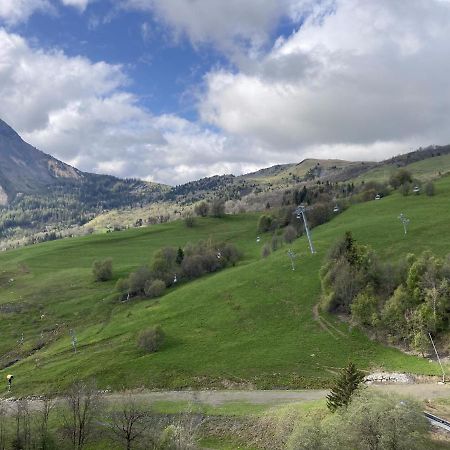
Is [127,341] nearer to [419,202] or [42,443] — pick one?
[42,443]

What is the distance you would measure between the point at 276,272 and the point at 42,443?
217 ft

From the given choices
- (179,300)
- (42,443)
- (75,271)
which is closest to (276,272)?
(179,300)

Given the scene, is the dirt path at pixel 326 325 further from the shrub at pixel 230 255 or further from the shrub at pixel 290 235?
the shrub at pixel 290 235

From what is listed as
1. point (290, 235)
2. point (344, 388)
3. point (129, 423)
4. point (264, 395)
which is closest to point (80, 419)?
point (129, 423)

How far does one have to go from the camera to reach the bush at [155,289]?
128 meters

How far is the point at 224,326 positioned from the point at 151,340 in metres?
15.1

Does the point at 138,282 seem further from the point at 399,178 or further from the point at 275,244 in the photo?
the point at 399,178

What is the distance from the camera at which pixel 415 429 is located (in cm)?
3900

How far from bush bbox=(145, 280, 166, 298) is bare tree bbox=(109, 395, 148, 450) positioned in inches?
2360

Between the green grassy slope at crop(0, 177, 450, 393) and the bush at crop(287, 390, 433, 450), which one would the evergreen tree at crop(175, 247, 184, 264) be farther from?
the bush at crop(287, 390, 433, 450)

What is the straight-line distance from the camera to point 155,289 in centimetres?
12769

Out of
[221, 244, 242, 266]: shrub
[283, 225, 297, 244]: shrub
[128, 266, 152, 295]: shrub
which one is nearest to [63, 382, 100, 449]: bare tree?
[128, 266, 152, 295]: shrub

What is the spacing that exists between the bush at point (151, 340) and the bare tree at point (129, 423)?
20.0 meters

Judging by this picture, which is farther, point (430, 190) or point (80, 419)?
point (430, 190)
